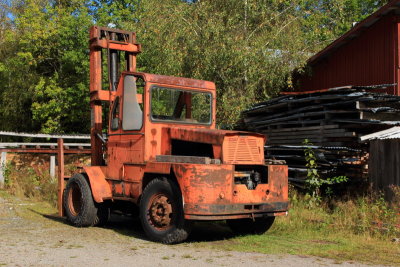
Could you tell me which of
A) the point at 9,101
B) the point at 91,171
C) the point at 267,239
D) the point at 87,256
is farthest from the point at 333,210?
the point at 9,101

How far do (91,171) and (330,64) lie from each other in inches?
453

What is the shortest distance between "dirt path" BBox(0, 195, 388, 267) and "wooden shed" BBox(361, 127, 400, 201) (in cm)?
405

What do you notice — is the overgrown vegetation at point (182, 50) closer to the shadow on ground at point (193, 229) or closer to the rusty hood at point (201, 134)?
the shadow on ground at point (193, 229)

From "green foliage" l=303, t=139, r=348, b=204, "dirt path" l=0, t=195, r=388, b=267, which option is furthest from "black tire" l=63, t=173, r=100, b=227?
"green foliage" l=303, t=139, r=348, b=204

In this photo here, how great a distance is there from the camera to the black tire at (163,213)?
8820 mm

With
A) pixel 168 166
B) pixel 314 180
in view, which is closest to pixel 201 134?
pixel 168 166

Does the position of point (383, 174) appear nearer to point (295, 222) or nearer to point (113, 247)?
point (295, 222)

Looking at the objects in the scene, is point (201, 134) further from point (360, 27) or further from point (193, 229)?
point (360, 27)

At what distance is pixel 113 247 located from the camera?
8.58m

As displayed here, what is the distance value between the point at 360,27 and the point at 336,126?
5.09 metres

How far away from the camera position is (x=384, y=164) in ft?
40.5

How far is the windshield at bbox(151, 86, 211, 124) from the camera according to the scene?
32.7 ft

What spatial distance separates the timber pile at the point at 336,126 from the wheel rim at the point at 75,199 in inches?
209

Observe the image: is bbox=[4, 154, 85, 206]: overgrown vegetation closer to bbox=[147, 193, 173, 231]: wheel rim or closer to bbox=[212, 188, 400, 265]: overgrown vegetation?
bbox=[147, 193, 173, 231]: wheel rim
